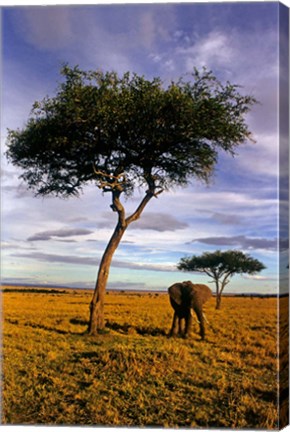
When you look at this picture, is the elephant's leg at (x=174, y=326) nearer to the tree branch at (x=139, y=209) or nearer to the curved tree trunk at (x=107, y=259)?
the curved tree trunk at (x=107, y=259)

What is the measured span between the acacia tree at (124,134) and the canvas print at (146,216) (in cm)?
2

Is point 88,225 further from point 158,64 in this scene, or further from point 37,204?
point 158,64

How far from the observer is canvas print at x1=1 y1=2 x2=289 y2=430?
762 centimetres

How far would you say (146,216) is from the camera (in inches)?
322

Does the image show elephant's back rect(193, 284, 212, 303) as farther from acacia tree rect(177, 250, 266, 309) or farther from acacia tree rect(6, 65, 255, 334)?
acacia tree rect(6, 65, 255, 334)

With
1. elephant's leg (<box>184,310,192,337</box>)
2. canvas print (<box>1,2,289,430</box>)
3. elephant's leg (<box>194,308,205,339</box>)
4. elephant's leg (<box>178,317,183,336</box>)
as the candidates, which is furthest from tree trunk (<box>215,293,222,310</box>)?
elephant's leg (<box>178,317,183,336</box>)

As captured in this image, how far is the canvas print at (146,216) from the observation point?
300 inches

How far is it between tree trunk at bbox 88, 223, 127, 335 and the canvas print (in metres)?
0.02

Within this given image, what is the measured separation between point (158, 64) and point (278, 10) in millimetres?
1633

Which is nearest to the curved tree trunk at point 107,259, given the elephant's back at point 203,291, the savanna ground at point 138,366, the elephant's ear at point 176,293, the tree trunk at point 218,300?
the savanna ground at point 138,366

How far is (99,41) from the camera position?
26.5ft

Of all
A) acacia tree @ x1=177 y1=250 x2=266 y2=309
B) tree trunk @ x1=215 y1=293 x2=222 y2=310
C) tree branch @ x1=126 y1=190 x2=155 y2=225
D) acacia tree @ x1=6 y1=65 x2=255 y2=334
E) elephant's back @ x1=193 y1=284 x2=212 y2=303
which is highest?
acacia tree @ x1=6 y1=65 x2=255 y2=334

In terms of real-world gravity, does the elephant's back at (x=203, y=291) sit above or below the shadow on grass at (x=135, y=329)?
above

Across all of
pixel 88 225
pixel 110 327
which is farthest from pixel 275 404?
pixel 88 225
